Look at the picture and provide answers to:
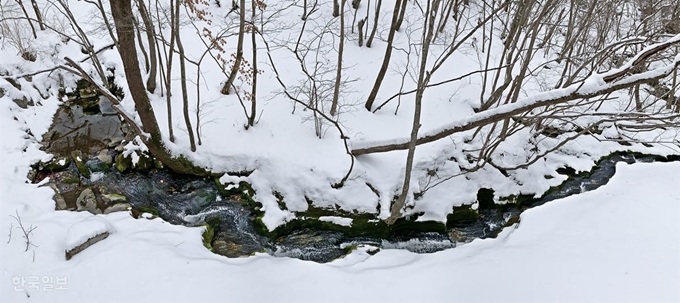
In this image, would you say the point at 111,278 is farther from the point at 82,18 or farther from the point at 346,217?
the point at 82,18

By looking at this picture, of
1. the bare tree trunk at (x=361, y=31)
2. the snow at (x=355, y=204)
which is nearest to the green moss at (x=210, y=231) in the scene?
the snow at (x=355, y=204)

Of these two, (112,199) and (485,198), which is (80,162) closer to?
(112,199)

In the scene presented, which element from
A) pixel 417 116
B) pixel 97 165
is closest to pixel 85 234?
pixel 97 165

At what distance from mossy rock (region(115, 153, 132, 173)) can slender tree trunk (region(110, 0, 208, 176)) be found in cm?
69

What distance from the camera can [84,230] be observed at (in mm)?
5289

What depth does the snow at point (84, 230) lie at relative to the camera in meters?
5.15

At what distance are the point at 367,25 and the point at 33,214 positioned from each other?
900 centimetres

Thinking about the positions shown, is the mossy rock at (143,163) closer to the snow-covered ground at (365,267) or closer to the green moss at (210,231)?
the snow-covered ground at (365,267)

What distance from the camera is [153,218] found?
666 cm

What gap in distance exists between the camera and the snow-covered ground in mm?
4695

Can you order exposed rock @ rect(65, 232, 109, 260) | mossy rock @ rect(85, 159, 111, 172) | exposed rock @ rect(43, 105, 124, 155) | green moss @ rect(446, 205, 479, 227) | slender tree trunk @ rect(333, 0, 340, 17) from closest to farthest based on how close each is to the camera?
exposed rock @ rect(65, 232, 109, 260) < green moss @ rect(446, 205, 479, 227) < mossy rock @ rect(85, 159, 111, 172) < exposed rock @ rect(43, 105, 124, 155) < slender tree trunk @ rect(333, 0, 340, 17)

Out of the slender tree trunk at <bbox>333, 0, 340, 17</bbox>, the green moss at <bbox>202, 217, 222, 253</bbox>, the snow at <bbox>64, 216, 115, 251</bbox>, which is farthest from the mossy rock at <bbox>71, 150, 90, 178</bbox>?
the slender tree trunk at <bbox>333, 0, 340, 17</bbox>

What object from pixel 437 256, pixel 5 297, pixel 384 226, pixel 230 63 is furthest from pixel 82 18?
pixel 437 256

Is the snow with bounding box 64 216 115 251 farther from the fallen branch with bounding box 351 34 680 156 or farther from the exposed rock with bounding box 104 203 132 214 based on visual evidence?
the fallen branch with bounding box 351 34 680 156
